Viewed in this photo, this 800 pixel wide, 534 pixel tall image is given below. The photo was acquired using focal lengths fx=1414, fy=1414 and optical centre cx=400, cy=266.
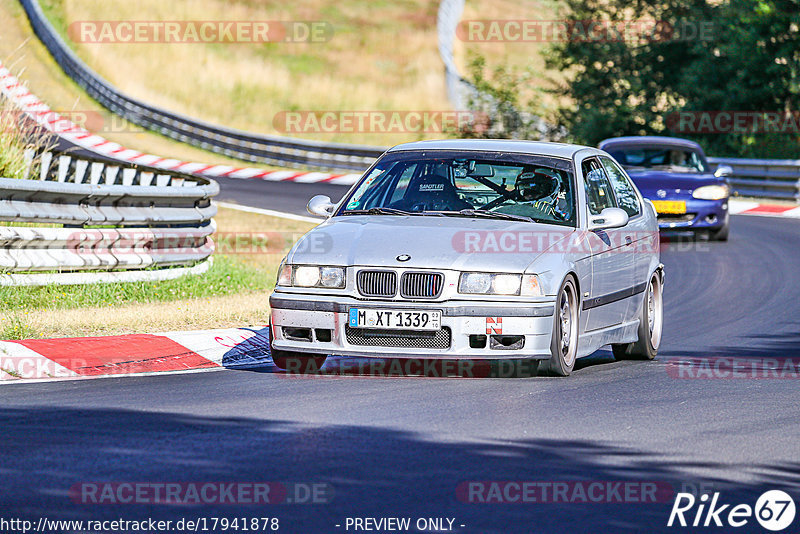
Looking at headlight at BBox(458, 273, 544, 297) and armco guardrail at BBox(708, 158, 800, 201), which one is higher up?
headlight at BBox(458, 273, 544, 297)

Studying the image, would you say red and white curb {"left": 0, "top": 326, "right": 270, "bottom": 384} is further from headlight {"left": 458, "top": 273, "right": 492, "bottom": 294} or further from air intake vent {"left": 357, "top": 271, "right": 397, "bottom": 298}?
headlight {"left": 458, "top": 273, "right": 492, "bottom": 294}

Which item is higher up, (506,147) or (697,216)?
(506,147)

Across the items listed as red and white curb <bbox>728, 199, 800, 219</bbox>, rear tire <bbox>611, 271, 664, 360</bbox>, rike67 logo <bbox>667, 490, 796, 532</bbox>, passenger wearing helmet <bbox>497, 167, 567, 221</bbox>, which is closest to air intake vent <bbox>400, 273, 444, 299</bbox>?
passenger wearing helmet <bbox>497, 167, 567, 221</bbox>

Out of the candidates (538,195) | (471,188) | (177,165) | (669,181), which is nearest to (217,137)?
(177,165)

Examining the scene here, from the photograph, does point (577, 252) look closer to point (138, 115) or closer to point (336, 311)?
point (336, 311)

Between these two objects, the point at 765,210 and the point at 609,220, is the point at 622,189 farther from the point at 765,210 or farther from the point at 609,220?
the point at 765,210

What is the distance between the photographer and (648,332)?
10.9 m

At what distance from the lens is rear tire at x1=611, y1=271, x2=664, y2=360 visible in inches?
426

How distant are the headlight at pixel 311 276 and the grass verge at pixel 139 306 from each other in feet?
6.94

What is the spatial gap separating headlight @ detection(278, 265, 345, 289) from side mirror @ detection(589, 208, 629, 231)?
76.6 inches

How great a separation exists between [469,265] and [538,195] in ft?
4.40

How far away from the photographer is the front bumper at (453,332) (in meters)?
8.95

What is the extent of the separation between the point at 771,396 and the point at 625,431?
5.95 feet

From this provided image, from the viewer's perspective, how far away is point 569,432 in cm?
754
